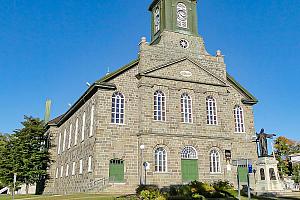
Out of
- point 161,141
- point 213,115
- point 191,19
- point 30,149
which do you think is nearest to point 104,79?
point 161,141

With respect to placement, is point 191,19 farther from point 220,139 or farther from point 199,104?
point 220,139

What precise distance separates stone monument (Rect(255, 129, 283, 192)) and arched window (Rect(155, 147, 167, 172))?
8236 mm

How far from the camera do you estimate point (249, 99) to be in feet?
110

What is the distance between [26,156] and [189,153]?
20803 mm

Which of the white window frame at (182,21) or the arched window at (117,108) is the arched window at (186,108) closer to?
the arched window at (117,108)

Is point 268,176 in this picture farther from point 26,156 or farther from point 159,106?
point 26,156

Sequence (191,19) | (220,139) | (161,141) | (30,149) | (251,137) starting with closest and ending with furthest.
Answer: (161,141)
(220,139)
(251,137)
(191,19)
(30,149)

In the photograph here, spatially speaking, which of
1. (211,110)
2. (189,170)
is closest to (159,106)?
(211,110)

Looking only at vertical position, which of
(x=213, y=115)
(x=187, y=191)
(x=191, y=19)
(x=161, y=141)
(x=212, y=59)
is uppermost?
(x=191, y=19)

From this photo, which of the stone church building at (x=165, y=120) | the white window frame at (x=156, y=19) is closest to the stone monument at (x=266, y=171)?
the stone church building at (x=165, y=120)

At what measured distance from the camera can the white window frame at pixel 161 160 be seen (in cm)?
2678

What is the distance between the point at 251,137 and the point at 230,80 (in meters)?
6.01

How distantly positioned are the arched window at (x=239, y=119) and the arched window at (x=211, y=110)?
3.11 meters

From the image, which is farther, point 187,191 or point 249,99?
point 249,99
